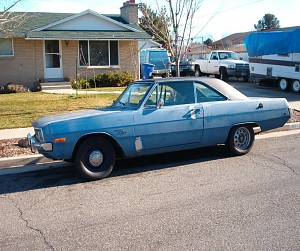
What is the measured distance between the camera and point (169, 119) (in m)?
6.42

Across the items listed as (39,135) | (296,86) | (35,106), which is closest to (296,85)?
(296,86)

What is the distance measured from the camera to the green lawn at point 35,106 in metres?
10.9

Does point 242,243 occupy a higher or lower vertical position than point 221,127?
lower

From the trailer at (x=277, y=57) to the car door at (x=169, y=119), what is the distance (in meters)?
12.6

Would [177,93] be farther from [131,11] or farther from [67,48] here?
[131,11]

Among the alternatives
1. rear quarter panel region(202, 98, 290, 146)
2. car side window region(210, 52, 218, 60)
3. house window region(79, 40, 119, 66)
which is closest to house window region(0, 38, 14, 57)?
house window region(79, 40, 119, 66)

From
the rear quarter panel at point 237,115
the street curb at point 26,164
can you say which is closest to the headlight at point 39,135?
the street curb at point 26,164

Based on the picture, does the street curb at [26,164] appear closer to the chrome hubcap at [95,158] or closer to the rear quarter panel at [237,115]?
the chrome hubcap at [95,158]

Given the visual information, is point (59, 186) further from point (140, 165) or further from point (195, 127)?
point (195, 127)

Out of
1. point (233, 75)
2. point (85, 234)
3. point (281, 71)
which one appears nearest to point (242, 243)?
point (85, 234)

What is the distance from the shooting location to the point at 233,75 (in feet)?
80.7

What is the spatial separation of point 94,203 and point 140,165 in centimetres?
197

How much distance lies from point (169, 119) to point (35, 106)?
27.7 feet

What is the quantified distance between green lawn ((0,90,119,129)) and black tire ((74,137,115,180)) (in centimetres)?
477
